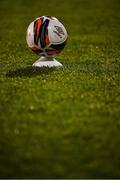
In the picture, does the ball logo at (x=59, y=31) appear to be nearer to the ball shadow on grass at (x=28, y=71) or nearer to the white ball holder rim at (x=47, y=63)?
the white ball holder rim at (x=47, y=63)

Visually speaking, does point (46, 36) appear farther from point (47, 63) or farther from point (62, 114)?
point (62, 114)

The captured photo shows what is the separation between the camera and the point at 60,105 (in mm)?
7895

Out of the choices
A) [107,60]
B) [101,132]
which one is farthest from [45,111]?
[107,60]

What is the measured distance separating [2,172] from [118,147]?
1816 mm

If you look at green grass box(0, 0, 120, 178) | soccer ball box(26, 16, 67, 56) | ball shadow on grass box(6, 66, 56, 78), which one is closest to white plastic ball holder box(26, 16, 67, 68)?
soccer ball box(26, 16, 67, 56)

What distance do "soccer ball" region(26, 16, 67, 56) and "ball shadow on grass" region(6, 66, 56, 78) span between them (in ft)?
1.63

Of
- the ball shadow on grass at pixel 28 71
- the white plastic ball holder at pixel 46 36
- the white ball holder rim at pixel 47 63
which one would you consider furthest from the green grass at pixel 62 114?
the white plastic ball holder at pixel 46 36

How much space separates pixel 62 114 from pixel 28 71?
142 inches

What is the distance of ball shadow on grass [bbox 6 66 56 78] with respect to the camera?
34.1ft

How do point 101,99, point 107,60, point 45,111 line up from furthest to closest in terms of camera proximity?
point 107,60 < point 101,99 < point 45,111

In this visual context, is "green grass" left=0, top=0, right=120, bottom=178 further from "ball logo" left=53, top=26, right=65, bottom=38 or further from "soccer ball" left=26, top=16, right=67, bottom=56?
"ball logo" left=53, top=26, right=65, bottom=38

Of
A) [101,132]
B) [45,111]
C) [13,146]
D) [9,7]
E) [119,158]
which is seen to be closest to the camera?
[119,158]

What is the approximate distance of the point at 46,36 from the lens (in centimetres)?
1073

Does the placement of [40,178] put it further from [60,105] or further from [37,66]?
[37,66]
